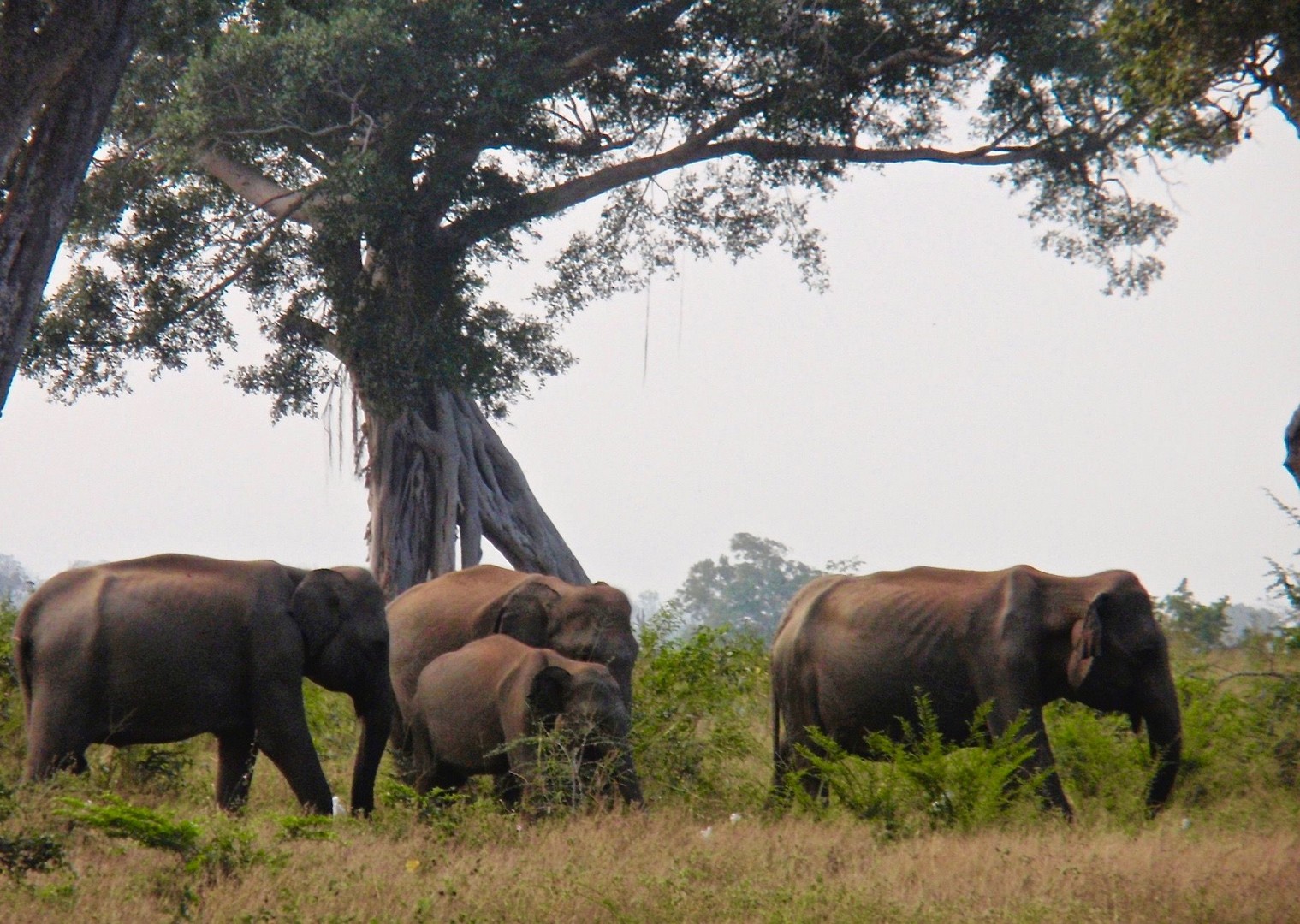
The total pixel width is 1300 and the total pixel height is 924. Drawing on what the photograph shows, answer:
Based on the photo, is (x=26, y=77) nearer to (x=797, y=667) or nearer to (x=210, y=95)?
(x=797, y=667)

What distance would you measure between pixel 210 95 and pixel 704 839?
13.7 meters

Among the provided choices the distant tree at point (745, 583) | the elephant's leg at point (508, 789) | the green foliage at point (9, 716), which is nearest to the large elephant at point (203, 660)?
the elephant's leg at point (508, 789)

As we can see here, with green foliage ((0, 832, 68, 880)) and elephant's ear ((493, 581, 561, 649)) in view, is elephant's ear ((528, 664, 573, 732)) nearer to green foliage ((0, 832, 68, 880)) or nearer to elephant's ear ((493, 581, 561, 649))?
elephant's ear ((493, 581, 561, 649))

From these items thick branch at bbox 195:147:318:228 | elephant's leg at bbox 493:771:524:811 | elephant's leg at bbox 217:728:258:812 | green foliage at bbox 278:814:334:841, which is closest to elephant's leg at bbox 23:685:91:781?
elephant's leg at bbox 217:728:258:812

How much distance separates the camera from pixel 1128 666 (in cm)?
958

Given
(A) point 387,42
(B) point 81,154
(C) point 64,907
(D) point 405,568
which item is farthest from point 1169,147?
(C) point 64,907

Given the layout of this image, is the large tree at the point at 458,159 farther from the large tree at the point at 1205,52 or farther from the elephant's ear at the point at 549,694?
the elephant's ear at the point at 549,694

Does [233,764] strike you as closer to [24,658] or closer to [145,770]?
[145,770]

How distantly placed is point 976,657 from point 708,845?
255cm

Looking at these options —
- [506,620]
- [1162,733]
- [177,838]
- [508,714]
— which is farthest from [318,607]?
[1162,733]

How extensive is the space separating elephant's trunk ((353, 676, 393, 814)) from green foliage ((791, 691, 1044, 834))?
2641mm

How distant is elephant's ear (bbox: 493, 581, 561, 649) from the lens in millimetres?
10828

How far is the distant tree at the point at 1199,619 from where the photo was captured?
1889 centimetres

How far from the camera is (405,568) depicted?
2247cm
